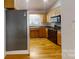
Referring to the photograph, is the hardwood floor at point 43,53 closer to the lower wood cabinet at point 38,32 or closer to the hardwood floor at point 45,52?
the hardwood floor at point 45,52

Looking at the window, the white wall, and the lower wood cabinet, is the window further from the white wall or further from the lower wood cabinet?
the white wall

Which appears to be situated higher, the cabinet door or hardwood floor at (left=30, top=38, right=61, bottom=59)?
the cabinet door

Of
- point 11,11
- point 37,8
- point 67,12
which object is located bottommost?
point 67,12

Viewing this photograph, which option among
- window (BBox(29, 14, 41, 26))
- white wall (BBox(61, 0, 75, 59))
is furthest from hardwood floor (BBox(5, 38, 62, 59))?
window (BBox(29, 14, 41, 26))

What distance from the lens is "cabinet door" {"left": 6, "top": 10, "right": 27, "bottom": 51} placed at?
5.39 metres

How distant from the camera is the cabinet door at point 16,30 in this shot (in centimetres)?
539

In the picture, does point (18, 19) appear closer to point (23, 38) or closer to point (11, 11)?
point (11, 11)

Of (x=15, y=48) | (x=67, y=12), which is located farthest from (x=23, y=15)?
(x=67, y=12)

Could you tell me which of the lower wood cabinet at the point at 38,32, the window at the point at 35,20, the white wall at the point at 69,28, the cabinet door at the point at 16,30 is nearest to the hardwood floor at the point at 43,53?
the cabinet door at the point at 16,30

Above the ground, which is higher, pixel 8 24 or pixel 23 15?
pixel 23 15

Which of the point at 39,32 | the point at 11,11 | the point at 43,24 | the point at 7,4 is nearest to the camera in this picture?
the point at 7,4

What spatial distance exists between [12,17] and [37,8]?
20.0ft

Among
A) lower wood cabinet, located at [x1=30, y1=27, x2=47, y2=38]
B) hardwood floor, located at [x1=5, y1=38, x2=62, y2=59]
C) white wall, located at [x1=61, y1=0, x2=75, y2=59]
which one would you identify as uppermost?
white wall, located at [x1=61, y1=0, x2=75, y2=59]
